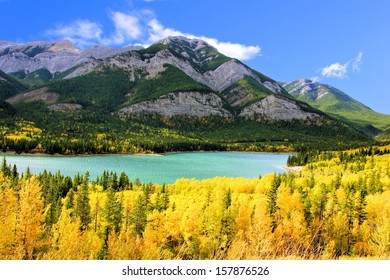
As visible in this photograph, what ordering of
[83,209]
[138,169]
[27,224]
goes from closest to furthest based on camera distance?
[27,224] → [83,209] → [138,169]

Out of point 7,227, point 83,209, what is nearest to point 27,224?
point 7,227

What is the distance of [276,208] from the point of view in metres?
47.1

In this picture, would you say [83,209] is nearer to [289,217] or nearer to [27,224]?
[289,217]

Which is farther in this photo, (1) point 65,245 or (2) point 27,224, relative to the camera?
(1) point 65,245

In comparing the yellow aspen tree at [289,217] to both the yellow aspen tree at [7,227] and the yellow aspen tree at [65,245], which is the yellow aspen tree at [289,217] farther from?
the yellow aspen tree at [7,227]

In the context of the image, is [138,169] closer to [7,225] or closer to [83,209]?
[83,209]

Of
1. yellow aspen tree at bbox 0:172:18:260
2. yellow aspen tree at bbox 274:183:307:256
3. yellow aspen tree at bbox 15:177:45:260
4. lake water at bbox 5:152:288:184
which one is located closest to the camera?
yellow aspen tree at bbox 0:172:18:260

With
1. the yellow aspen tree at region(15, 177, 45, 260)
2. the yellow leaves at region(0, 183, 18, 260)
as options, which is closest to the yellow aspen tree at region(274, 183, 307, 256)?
the yellow aspen tree at region(15, 177, 45, 260)

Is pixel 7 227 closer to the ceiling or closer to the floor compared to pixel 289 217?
closer to the ceiling

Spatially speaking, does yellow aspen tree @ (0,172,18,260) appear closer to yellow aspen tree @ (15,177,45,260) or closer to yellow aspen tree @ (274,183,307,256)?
yellow aspen tree @ (15,177,45,260)

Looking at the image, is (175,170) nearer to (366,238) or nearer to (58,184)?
(58,184)

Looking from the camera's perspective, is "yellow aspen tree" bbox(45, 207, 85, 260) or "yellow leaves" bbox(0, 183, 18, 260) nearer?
"yellow aspen tree" bbox(45, 207, 85, 260)

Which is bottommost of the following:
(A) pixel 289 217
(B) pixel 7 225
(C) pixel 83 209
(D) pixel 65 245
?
(A) pixel 289 217

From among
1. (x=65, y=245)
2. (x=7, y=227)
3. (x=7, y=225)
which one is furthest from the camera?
(x=65, y=245)
